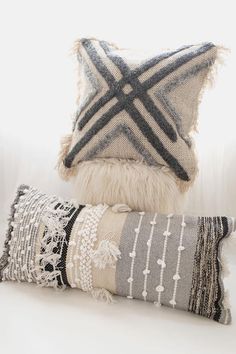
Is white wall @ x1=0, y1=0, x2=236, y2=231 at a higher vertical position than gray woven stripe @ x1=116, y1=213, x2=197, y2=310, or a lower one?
higher

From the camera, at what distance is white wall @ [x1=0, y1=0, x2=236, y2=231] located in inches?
41.8

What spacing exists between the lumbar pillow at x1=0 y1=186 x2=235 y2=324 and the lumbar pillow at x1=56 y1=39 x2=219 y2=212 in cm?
7

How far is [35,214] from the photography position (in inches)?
→ 38.1

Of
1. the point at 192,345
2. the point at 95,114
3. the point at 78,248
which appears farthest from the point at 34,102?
the point at 192,345

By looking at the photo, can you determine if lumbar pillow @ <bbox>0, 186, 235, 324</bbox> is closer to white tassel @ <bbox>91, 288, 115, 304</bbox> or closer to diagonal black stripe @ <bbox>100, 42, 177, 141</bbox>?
white tassel @ <bbox>91, 288, 115, 304</bbox>

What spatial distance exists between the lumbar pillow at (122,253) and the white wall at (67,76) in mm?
260

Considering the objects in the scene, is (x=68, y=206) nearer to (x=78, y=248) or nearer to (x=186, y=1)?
(x=78, y=248)

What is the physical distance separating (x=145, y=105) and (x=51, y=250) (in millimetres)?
400

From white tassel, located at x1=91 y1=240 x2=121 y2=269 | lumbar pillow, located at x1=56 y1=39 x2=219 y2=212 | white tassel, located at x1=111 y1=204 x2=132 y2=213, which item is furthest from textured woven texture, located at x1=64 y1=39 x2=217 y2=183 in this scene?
white tassel, located at x1=91 y1=240 x2=121 y2=269

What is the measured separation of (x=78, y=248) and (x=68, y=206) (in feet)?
0.39

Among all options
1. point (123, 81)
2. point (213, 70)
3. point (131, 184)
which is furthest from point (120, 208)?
point (213, 70)

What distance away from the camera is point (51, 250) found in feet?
3.03

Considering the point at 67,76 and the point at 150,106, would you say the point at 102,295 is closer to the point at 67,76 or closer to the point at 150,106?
the point at 150,106

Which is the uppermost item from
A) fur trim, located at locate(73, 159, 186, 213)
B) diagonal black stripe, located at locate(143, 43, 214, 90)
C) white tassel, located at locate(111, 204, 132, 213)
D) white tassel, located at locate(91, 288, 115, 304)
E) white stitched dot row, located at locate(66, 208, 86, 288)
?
diagonal black stripe, located at locate(143, 43, 214, 90)
